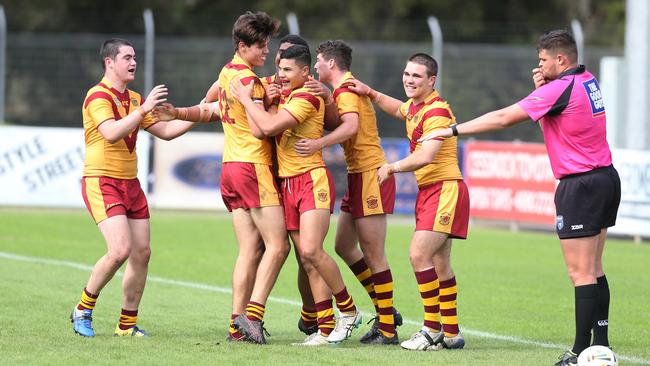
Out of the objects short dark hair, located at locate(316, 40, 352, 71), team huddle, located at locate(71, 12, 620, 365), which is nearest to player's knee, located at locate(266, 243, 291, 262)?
team huddle, located at locate(71, 12, 620, 365)

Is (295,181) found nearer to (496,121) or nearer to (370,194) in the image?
(370,194)

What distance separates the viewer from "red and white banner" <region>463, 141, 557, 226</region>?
763 inches

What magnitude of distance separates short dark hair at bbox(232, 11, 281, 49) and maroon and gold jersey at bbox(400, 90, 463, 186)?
3.89ft

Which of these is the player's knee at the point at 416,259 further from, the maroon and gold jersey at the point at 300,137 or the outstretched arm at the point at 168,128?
the outstretched arm at the point at 168,128

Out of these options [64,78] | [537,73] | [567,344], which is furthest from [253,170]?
[64,78]

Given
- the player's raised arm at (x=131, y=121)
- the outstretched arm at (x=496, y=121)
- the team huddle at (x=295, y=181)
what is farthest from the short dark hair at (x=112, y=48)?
the outstretched arm at (x=496, y=121)

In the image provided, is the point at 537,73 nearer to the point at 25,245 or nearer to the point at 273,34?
the point at 273,34

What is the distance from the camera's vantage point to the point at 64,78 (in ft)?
84.1

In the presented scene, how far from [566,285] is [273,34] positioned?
5825 mm

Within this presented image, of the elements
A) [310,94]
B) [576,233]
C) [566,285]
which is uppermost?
[310,94]

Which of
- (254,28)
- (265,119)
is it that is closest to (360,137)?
(265,119)

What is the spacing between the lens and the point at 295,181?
888 centimetres

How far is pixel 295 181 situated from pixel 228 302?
3003 millimetres

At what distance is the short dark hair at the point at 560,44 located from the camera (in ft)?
26.5
